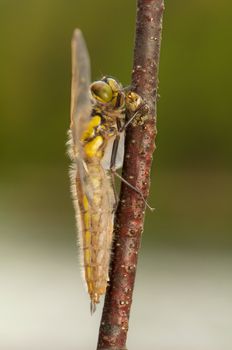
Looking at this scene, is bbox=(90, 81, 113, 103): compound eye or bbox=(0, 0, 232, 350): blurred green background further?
bbox=(0, 0, 232, 350): blurred green background

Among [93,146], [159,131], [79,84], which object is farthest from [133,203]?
[159,131]

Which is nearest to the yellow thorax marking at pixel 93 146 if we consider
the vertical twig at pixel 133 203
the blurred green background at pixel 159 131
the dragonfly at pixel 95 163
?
the dragonfly at pixel 95 163

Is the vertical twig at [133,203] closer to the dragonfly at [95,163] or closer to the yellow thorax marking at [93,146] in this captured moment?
the dragonfly at [95,163]

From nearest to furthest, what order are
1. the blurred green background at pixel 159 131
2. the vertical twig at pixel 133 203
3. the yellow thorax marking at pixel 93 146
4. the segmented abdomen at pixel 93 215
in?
the vertical twig at pixel 133 203, the segmented abdomen at pixel 93 215, the yellow thorax marking at pixel 93 146, the blurred green background at pixel 159 131

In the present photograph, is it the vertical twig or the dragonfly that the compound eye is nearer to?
the dragonfly

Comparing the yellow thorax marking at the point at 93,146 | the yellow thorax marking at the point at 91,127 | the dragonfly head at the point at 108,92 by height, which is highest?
the dragonfly head at the point at 108,92

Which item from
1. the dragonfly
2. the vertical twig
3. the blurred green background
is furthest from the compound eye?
the blurred green background

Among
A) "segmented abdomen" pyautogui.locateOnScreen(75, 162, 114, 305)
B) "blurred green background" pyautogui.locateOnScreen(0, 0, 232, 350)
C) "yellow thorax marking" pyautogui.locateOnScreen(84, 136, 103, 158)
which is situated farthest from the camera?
"blurred green background" pyautogui.locateOnScreen(0, 0, 232, 350)
